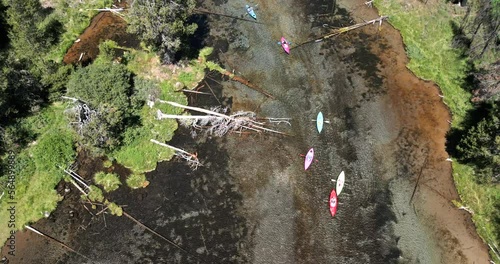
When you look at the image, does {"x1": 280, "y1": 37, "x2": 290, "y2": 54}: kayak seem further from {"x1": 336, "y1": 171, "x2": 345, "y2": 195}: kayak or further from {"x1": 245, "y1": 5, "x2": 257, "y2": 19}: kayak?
{"x1": 336, "y1": 171, "x2": 345, "y2": 195}: kayak

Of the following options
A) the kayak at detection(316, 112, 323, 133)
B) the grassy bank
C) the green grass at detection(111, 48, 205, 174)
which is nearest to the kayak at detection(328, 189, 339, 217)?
the kayak at detection(316, 112, 323, 133)

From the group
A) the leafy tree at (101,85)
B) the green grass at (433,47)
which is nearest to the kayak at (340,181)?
the green grass at (433,47)

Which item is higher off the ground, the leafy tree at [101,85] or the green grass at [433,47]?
the green grass at [433,47]

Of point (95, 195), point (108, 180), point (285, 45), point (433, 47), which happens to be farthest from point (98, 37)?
point (433, 47)

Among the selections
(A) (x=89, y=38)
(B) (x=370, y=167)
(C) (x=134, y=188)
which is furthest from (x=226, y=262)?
(A) (x=89, y=38)

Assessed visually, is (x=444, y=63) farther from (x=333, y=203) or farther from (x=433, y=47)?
(x=333, y=203)

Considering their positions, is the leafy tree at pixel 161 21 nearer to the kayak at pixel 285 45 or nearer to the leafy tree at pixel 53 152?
the kayak at pixel 285 45
